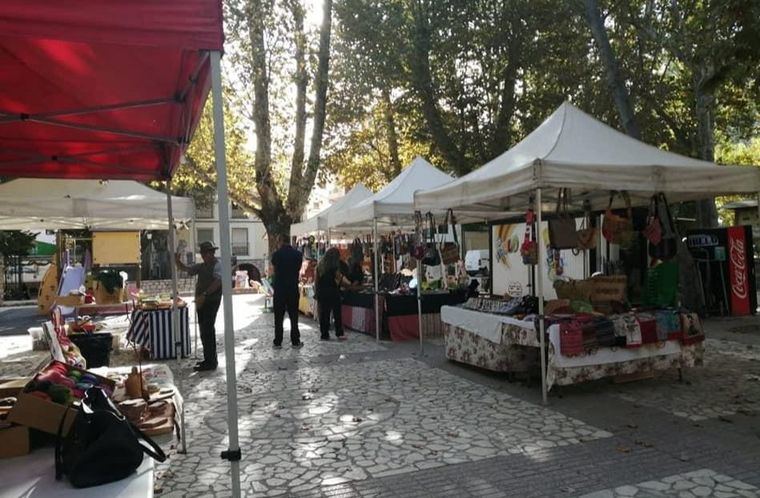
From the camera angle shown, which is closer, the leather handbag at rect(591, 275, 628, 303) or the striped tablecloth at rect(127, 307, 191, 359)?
the leather handbag at rect(591, 275, 628, 303)

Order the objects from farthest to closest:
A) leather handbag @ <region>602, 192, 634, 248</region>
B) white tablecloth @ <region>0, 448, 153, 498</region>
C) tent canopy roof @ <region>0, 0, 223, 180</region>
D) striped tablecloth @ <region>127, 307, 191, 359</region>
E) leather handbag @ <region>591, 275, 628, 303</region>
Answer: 1. striped tablecloth @ <region>127, 307, 191, 359</region>
2. leather handbag @ <region>602, 192, 634, 248</region>
3. leather handbag @ <region>591, 275, 628, 303</region>
4. white tablecloth @ <region>0, 448, 153, 498</region>
5. tent canopy roof @ <region>0, 0, 223, 180</region>

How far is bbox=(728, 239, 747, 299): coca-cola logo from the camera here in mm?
11609

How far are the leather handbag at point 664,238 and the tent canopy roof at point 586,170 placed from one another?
47 cm

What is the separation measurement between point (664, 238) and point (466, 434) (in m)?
3.49

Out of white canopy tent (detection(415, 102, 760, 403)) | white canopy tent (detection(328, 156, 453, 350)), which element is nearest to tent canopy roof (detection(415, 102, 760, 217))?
white canopy tent (detection(415, 102, 760, 403))

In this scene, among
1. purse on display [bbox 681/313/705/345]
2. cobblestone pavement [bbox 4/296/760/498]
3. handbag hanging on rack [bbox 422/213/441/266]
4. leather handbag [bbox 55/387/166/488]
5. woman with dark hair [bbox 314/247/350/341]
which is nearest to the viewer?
leather handbag [bbox 55/387/166/488]

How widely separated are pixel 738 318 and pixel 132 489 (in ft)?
39.1

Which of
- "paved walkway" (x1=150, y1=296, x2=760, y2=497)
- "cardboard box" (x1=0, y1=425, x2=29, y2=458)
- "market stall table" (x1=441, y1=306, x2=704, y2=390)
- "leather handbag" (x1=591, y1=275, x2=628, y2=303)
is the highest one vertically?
"leather handbag" (x1=591, y1=275, x2=628, y2=303)

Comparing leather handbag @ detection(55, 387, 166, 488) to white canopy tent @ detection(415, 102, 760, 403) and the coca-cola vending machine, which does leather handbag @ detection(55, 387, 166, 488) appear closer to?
white canopy tent @ detection(415, 102, 760, 403)

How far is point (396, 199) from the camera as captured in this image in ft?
32.2

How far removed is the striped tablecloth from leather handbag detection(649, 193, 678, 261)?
249 inches

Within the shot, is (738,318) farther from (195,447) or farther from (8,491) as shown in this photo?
(8,491)

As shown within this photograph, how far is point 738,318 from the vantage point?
11352 mm

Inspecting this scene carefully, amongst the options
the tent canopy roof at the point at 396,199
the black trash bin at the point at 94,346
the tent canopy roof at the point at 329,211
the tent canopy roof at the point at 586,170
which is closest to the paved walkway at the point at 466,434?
the black trash bin at the point at 94,346
